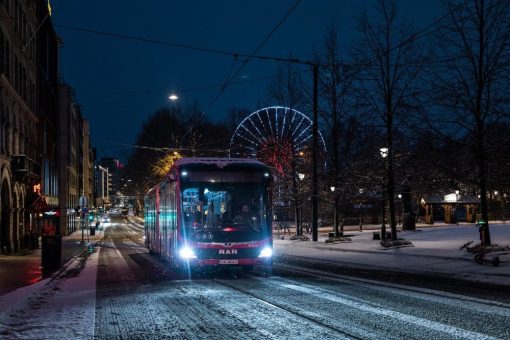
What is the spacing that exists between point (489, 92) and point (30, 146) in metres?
29.9

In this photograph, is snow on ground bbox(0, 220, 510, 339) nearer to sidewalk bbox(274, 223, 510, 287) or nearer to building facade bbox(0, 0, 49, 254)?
sidewalk bbox(274, 223, 510, 287)

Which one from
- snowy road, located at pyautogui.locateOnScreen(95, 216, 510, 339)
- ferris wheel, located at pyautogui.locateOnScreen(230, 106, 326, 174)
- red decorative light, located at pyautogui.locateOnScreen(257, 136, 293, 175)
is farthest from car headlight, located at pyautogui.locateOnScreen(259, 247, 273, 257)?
red decorative light, located at pyautogui.locateOnScreen(257, 136, 293, 175)

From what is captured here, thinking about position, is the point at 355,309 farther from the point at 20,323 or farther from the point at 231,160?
the point at 231,160

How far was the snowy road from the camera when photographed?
8768mm

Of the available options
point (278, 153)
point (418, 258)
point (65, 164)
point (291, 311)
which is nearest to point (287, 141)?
point (278, 153)

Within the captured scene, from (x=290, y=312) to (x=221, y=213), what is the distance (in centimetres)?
770

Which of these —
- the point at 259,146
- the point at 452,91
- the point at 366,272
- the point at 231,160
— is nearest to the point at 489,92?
the point at 452,91

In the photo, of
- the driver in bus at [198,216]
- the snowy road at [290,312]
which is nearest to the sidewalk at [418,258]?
the snowy road at [290,312]

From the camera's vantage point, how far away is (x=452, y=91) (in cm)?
2189

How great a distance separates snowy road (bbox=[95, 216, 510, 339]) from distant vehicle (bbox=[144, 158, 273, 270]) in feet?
5.00

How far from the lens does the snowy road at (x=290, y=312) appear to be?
8768 millimetres

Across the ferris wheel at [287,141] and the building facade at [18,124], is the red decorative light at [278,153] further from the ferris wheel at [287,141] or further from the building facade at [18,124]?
the building facade at [18,124]

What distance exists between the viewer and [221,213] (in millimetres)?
18000

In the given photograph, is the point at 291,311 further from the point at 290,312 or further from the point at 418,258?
the point at 418,258
